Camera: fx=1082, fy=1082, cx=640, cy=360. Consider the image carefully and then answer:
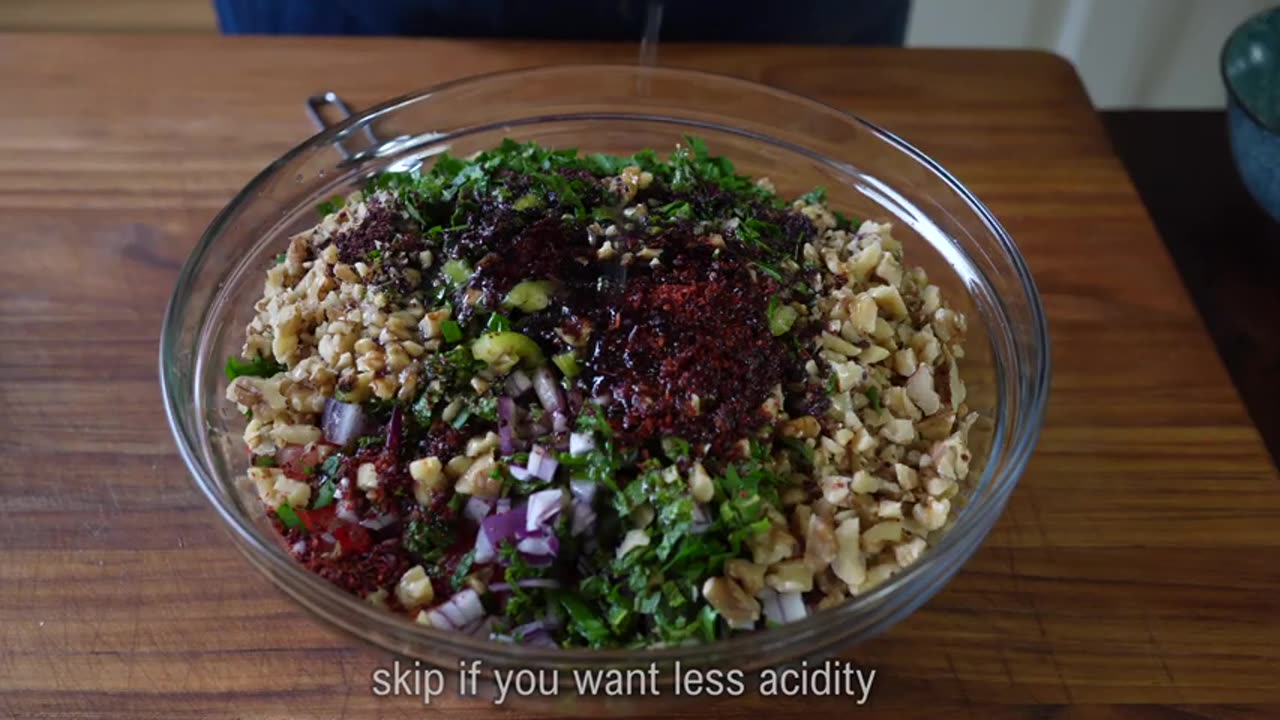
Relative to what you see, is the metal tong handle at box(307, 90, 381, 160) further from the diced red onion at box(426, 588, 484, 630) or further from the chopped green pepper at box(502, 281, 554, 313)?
the diced red onion at box(426, 588, 484, 630)

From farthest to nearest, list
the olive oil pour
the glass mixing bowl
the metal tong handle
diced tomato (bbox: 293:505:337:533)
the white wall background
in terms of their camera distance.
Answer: the white wall background < the olive oil pour < the metal tong handle < diced tomato (bbox: 293:505:337:533) < the glass mixing bowl

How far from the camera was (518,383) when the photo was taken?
3.76ft

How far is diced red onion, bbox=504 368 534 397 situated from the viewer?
114 cm

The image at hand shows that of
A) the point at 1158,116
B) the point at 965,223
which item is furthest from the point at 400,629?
the point at 1158,116

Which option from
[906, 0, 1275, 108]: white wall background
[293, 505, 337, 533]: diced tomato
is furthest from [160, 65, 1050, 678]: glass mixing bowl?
[906, 0, 1275, 108]: white wall background

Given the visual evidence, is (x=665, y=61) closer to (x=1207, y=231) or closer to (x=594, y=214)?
(x=594, y=214)

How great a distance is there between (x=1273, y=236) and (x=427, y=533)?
1.67 m

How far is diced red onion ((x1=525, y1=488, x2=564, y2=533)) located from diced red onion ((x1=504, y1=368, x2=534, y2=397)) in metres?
0.13

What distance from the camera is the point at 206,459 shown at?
1.16 meters

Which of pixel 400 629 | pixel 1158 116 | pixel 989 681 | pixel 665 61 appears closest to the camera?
pixel 400 629

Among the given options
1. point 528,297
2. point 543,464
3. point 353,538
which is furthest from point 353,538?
point 528,297

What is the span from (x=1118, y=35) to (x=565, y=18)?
183cm

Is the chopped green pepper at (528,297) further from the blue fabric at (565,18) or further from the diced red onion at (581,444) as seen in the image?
the blue fabric at (565,18)

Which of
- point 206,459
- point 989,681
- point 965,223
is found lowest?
point 989,681
